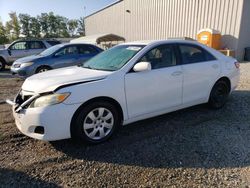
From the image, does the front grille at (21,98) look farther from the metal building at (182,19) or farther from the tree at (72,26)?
the tree at (72,26)

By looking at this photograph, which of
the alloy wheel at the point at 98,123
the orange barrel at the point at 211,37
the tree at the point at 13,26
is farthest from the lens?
the tree at the point at 13,26

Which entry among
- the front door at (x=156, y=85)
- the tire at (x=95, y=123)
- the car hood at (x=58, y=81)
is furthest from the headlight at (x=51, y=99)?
the front door at (x=156, y=85)

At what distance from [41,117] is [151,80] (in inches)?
71.1

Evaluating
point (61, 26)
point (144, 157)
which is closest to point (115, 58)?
point (144, 157)

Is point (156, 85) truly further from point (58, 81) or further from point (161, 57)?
point (58, 81)

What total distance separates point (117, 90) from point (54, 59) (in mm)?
5725

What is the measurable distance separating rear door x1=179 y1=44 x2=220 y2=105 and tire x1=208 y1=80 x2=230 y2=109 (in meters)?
0.19

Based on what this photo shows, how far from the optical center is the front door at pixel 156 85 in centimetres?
362

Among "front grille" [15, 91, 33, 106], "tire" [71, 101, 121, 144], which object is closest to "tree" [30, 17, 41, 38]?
"front grille" [15, 91, 33, 106]

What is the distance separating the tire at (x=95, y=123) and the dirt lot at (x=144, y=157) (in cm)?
16

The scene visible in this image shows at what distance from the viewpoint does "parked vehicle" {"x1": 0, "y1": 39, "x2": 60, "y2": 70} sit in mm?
13133

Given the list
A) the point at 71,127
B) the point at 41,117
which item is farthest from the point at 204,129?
the point at 41,117

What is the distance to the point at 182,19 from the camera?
15375mm

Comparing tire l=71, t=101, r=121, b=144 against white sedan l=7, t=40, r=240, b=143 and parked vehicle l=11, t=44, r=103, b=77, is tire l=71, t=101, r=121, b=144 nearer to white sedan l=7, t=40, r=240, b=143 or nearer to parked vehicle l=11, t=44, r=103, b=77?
white sedan l=7, t=40, r=240, b=143
